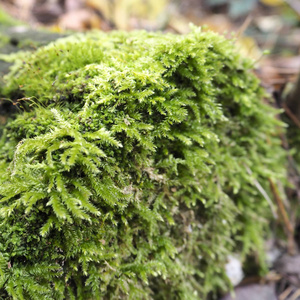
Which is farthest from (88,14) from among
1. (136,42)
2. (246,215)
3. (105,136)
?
(246,215)

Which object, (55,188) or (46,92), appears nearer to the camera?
(55,188)

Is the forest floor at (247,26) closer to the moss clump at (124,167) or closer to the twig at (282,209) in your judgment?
the twig at (282,209)

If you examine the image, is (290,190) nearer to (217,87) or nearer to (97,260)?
(217,87)

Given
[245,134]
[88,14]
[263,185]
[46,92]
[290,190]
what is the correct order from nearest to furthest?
[46,92] < [245,134] < [263,185] < [290,190] < [88,14]

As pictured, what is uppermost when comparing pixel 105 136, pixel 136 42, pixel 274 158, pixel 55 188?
pixel 136 42

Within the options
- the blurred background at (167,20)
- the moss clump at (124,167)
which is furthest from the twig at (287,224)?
the blurred background at (167,20)
